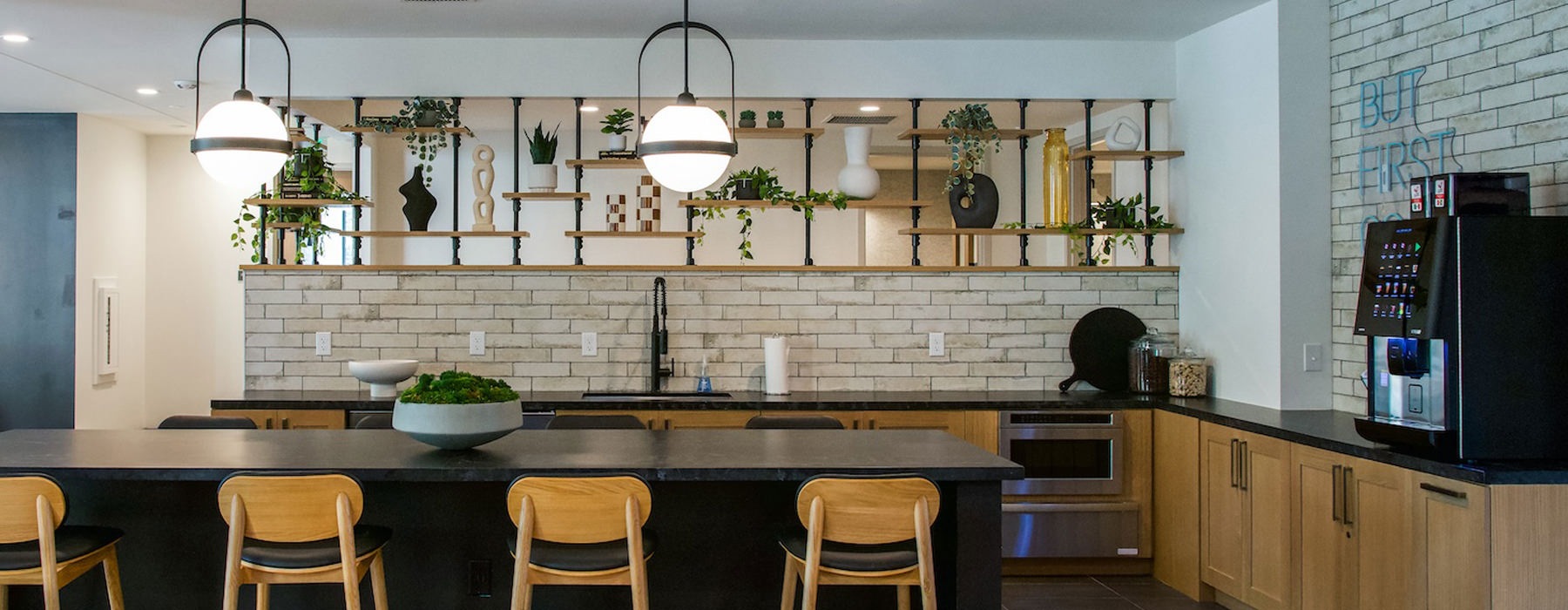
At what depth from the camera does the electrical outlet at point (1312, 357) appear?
476cm

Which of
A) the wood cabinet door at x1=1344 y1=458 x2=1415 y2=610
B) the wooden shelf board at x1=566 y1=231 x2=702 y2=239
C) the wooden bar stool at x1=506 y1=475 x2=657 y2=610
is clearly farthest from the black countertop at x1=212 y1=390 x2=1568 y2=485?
the wooden bar stool at x1=506 y1=475 x2=657 y2=610

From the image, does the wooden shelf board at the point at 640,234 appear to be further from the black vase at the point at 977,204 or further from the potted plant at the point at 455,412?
the potted plant at the point at 455,412

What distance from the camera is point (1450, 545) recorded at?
321 centimetres

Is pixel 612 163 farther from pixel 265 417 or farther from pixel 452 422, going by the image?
pixel 452 422

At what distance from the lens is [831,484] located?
9.62ft

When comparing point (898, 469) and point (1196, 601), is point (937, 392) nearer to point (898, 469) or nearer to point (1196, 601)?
point (1196, 601)

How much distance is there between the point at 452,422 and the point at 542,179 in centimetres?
251

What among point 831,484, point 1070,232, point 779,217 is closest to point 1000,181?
point 779,217

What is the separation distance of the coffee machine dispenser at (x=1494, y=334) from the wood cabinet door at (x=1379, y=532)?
0.22 meters

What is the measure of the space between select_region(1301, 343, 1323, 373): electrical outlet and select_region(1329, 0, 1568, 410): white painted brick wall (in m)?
0.07

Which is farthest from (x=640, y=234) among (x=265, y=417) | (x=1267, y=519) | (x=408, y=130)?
(x=1267, y=519)

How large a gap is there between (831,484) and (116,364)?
7.33m

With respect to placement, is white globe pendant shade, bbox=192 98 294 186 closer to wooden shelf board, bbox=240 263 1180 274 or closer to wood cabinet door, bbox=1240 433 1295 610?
wooden shelf board, bbox=240 263 1180 274

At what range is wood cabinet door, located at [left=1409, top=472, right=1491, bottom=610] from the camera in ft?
10.1
